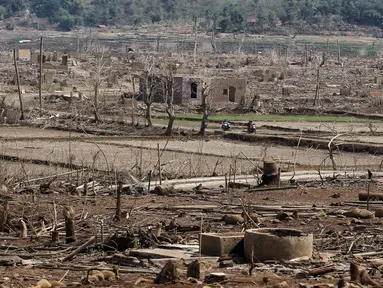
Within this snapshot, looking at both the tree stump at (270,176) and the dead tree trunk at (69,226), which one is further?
the tree stump at (270,176)

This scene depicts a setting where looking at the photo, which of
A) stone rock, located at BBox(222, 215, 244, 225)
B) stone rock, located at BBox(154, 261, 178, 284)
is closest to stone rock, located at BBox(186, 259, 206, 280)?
stone rock, located at BBox(154, 261, 178, 284)

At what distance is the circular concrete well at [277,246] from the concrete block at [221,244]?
0.27 m

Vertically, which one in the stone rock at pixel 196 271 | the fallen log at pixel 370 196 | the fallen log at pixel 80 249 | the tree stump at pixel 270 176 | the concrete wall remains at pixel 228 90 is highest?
the stone rock at pixel 196 271

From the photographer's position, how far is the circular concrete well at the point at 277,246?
10711mm

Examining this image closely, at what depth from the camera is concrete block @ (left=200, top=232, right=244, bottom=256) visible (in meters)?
11.1

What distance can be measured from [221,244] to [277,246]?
64 centimetres

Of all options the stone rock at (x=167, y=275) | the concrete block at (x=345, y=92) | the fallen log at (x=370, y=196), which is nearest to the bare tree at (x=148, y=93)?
the concrete block at (x=345, y=92)

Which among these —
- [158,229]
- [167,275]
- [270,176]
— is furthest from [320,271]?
[270,176]

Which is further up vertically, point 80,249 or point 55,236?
point 80,249

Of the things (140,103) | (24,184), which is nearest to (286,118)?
(140,103)

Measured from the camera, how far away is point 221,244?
11.1 metres

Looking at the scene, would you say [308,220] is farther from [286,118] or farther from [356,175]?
[286,118]

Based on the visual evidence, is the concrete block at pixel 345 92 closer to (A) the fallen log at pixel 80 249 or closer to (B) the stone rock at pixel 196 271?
(A) the fallen log at pixel 80 249

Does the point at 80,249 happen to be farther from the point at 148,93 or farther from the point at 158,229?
the point at 148,93
